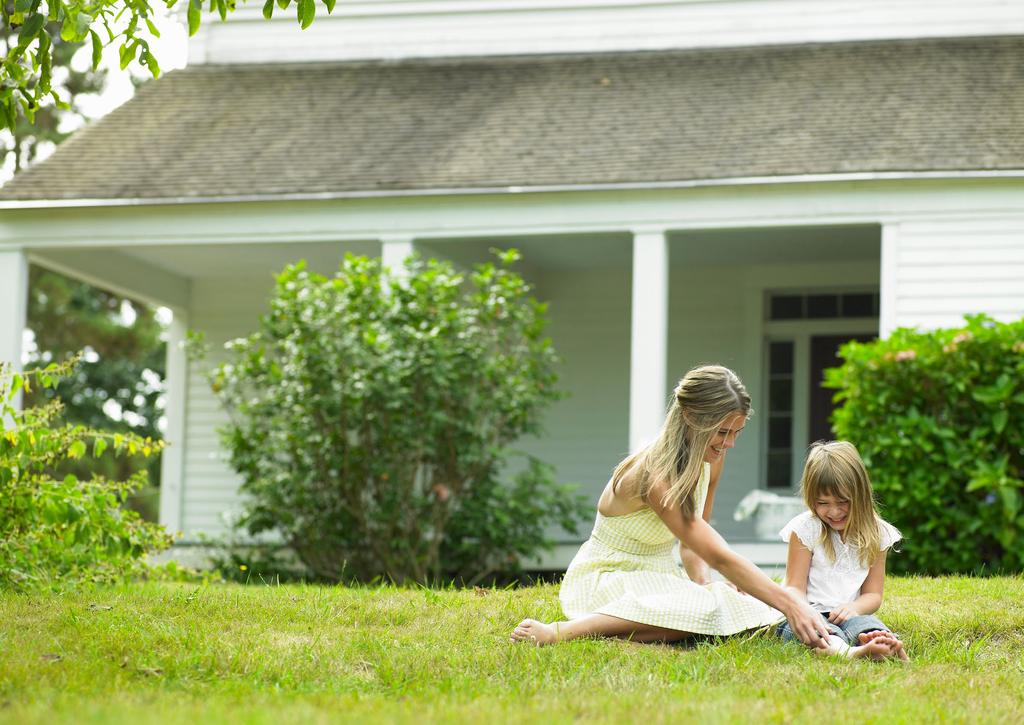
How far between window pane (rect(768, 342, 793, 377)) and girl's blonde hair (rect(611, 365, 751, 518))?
26.2ft

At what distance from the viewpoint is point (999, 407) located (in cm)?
826

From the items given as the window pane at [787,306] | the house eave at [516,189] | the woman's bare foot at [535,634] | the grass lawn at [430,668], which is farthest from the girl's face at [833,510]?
the window pane at [787,306]

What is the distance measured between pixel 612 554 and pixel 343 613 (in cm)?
120

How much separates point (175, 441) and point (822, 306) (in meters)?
6.60

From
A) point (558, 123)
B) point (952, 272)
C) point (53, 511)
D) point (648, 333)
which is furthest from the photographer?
point (558, 123)

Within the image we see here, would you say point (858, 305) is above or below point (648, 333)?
above

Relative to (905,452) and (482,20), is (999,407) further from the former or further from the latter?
(482,20)

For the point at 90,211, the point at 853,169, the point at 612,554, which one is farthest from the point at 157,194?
the point at 612,554

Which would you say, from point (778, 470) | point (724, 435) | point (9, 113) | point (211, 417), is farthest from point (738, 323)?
point (9, 113)

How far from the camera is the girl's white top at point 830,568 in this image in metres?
5.14

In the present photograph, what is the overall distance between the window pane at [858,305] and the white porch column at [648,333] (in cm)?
298

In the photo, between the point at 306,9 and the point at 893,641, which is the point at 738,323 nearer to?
the point at 893,641

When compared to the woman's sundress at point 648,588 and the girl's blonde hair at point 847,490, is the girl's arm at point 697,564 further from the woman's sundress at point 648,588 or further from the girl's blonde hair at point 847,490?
the girl's blonde hair at point 847,490

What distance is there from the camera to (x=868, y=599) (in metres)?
5.11
